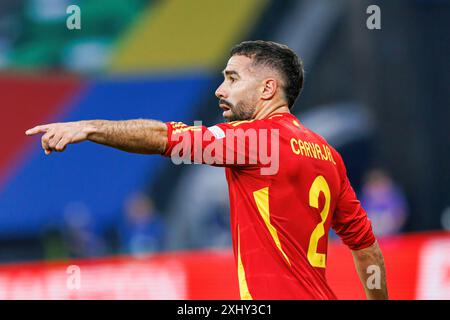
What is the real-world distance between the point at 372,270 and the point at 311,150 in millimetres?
1029

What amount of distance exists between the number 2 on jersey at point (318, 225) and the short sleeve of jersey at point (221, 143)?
0.40m

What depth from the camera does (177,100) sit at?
19656 mm

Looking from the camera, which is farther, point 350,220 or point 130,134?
point 350,220

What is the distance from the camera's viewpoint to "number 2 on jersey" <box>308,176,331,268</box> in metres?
5.78

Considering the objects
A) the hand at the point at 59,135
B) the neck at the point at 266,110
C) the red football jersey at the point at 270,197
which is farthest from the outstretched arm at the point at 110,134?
the neck at the point at 266,110

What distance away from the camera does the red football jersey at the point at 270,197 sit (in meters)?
5.56

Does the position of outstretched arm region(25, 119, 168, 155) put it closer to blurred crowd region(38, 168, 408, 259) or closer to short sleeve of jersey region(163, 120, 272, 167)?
short sleeve of jersey region(163, 120, 272, 167)

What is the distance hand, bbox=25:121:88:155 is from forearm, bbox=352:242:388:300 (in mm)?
2143

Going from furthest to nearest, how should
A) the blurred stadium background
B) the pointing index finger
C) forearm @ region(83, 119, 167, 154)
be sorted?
1. the blurred stadium background
2. forearm @ region(83, 119, 167, 154)
3. the pointing index finger
